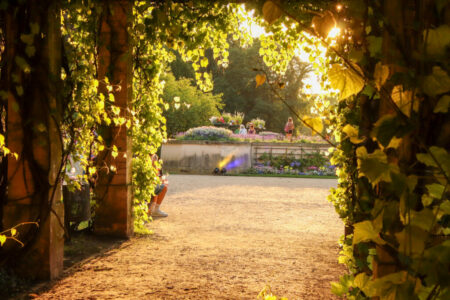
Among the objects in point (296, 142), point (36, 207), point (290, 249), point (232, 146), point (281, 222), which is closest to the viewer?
point (36, 207)

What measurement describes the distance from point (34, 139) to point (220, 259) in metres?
2.37

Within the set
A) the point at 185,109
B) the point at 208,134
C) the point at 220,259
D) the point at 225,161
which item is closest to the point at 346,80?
the point at 220,259

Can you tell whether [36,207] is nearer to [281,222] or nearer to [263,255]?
[263,255]

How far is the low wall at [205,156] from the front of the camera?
18.4 meters

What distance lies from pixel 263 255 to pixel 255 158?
14.5 metres

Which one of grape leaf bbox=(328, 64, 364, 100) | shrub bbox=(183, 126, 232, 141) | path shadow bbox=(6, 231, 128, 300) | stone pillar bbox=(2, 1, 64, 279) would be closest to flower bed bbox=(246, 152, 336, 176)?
shrub bbox=(183, 126, 232, 141)

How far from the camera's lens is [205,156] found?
18438 millimetres

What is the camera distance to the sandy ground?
3770 millimetres

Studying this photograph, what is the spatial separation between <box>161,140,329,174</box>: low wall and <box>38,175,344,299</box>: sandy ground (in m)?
9.38

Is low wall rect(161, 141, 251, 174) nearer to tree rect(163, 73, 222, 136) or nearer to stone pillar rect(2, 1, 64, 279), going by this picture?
tree rect(163, 73, 222, 136)

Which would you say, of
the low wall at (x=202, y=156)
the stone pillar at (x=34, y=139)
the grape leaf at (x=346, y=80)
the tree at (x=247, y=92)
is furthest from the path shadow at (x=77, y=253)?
the tree at (x=247, y=92)

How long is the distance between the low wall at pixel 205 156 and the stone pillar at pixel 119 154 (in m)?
12.5

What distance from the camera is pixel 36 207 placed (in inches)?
150

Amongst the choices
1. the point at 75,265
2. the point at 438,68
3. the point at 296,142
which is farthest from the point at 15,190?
the point at 296,142
